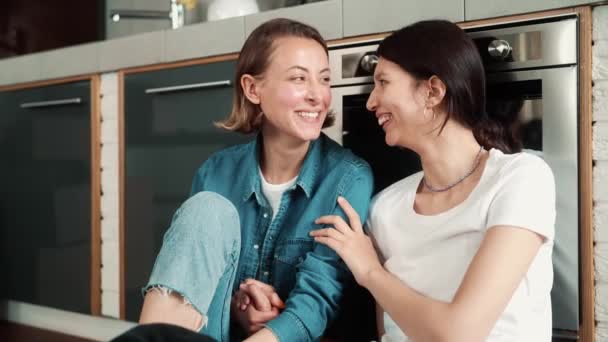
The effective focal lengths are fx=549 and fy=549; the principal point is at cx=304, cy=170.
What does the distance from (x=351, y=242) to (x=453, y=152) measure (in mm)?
263

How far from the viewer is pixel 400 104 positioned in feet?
3.51

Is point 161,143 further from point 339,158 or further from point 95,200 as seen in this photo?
point 339,158

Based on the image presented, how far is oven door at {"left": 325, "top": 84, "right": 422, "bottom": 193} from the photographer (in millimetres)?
1394

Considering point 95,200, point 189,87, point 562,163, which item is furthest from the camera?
point 95,200

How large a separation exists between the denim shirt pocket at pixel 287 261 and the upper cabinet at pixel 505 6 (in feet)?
2.09

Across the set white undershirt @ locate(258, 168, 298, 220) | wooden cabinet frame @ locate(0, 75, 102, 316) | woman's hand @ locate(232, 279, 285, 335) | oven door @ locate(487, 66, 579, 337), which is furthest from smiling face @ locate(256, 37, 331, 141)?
wooden cabinet frame @ locate(0, 75, 102, 316)

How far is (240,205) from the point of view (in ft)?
4.06

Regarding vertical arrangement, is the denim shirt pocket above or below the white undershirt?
below

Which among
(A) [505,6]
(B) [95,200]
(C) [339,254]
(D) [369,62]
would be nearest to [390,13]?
(D) [369,62]

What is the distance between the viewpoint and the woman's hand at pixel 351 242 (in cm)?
101

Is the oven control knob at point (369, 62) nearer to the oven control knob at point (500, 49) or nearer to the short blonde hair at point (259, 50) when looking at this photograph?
the short blonde hair at point (259, 50)

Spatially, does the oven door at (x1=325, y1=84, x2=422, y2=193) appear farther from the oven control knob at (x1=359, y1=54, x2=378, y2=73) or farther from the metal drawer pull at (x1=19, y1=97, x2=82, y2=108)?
Answer: the metal drawer pull at (x1=19, y1=97, x2=82, y2=108)

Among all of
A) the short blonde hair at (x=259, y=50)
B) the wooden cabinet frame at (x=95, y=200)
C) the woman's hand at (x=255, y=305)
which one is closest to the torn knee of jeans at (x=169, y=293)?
the woman's hand at (x=255, y=305)

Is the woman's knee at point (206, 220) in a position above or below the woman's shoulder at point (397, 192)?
below
